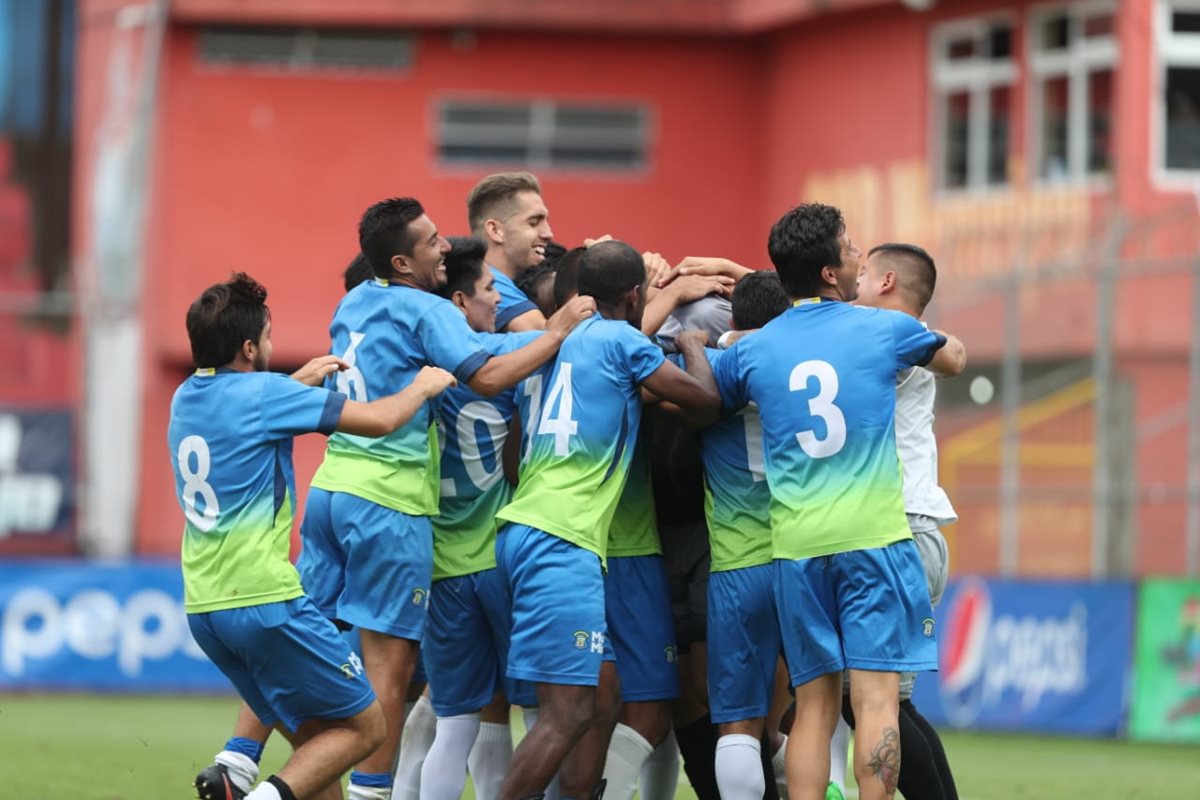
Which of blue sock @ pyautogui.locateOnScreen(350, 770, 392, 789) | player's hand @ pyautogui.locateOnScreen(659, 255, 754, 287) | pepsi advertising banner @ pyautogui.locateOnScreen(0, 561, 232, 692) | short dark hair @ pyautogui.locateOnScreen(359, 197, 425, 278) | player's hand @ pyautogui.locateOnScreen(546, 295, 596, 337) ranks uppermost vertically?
short dark hair @ pyautogui.locateOnScreen(359, 197, 425, 278)

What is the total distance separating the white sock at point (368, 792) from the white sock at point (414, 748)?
61 cm

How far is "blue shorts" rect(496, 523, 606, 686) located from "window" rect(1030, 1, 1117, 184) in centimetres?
1711

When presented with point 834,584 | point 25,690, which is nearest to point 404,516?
point 834,584

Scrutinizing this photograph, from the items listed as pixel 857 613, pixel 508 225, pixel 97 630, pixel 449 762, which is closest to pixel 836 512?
pixel 857 613

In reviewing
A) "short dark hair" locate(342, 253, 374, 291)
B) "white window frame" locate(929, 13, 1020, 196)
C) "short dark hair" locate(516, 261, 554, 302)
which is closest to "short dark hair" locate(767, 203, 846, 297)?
"short dark hair" locate(516, 261, 554, 302)

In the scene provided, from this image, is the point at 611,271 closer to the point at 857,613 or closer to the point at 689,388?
the point at 689,388

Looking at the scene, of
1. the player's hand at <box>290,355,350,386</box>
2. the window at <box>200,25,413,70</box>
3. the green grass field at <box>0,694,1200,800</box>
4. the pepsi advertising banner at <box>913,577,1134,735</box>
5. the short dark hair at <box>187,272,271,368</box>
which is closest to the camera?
the short dark hair at <box>187,272,271,368</box>

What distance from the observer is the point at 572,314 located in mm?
8484

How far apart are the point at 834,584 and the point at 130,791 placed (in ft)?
17.0

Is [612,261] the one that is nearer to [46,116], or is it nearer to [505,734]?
[505,734]

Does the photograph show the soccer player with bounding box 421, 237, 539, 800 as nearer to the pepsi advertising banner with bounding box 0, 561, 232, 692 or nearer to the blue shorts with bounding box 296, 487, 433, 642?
the blue shorts with bounding box 296, 487, 433, 642

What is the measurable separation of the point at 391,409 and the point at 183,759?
6.30 metres

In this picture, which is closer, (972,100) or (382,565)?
(382,565)

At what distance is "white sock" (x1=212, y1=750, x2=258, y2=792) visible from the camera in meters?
8.64
